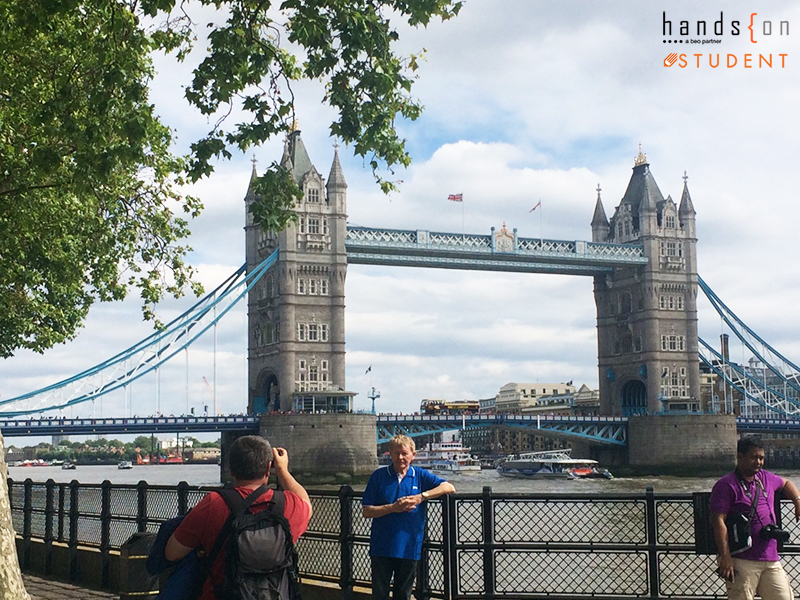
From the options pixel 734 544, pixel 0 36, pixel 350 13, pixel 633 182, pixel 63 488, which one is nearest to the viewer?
pixel 734 544

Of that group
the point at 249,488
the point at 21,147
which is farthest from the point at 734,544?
→ the point at 21,147

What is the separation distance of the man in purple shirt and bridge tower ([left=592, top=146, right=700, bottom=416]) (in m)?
75.3

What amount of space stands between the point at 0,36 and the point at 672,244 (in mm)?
77318

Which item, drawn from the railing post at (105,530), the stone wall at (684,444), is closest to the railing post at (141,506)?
the railing post at (105,530)

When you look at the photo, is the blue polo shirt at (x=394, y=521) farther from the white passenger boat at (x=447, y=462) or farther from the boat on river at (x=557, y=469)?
the white passenger boat at (x=447, y=462)

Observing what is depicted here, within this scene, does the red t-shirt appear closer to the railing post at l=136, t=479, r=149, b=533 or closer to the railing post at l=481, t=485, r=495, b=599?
the railing post at l=481, t=485, r=495, b=599

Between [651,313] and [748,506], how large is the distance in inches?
3030

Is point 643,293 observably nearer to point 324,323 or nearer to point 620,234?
point 620,234

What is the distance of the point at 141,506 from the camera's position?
11820 mm

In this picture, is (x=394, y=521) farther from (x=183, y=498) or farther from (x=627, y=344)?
(x=627, y=344)

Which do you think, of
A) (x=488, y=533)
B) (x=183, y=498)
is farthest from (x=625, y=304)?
(x=488, y=533)

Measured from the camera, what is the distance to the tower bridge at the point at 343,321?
68562mm

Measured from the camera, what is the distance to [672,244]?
85938 millimetres

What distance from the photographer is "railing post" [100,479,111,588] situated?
12359 millimetres
